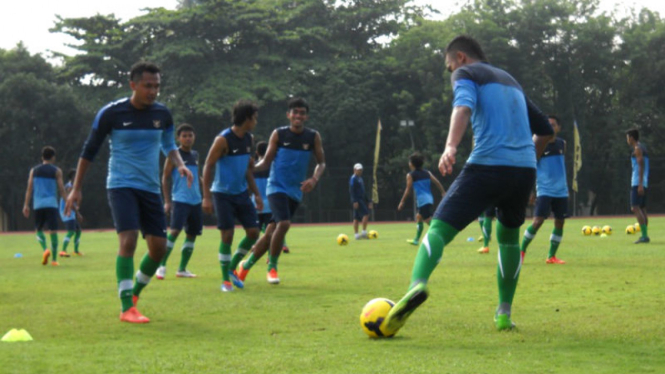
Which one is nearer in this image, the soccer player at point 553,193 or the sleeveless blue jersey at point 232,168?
the sleeveless blue jersey at point 232,168

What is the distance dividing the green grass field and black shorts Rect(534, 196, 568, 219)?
75cm

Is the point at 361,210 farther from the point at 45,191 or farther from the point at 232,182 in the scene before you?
the point at 232,182

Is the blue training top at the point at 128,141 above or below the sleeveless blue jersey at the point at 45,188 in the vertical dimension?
above

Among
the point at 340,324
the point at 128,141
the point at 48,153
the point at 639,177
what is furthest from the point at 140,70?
the point at 639,177

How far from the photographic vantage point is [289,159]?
11406mm

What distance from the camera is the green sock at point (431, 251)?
6128mm

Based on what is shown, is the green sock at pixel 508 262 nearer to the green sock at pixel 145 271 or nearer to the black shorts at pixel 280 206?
the green sock at pixel 145 271

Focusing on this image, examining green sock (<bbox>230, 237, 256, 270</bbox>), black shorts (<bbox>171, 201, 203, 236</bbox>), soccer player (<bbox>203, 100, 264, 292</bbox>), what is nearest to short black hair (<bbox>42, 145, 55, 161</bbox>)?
black shorts (<bbox>171, 201, 203, 236</bbox>)

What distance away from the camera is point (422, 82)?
5203cm

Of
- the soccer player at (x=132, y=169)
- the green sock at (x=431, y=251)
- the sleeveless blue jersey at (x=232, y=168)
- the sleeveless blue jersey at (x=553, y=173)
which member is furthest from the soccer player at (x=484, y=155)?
the sleeveless blue jersey at (x=553, y=173)

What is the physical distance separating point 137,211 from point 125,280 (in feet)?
2.05

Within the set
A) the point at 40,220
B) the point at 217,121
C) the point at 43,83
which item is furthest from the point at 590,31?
the point at 40,220

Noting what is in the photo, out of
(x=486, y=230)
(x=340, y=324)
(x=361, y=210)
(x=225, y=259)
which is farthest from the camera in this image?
(x=361, y=210)

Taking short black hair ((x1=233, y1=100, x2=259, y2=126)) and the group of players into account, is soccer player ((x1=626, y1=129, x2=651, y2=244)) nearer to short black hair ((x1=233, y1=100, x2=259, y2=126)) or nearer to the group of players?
the group of players
